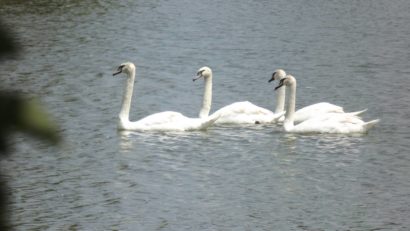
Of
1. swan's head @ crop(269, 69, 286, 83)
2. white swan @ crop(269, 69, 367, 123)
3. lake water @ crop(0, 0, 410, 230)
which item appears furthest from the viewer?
swan's head @ crop(269, 69, 286, 83)

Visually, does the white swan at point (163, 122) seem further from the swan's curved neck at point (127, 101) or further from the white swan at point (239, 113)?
the white swan at point (239, 113)

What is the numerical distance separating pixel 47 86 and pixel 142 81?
157cm

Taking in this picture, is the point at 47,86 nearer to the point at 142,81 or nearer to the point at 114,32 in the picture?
the point at 142,81

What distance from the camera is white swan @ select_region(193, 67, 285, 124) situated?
12.9 meters

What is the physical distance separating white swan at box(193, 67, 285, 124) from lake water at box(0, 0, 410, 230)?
12cm

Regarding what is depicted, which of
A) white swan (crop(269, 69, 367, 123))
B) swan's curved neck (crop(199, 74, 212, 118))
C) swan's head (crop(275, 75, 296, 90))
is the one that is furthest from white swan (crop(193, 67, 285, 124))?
swan's head (crop(275, 75, 296, 90))

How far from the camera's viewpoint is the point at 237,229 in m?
8.61

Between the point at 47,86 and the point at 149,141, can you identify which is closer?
the point at 149,141

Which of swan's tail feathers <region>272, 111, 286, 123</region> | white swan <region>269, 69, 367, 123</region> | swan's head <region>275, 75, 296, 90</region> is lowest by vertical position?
swan's tail feathers <region>272, 111, 286, 123</region>

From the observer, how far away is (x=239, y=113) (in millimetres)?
12898

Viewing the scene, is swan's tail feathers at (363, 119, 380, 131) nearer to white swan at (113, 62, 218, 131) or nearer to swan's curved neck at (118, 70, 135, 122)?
white swan at (113, 62, 218, 131)

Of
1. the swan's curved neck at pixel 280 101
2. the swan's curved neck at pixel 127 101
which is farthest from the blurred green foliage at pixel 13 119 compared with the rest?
the swan's curved neck at pixel 280 101

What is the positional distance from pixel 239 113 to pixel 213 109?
1.49 meters

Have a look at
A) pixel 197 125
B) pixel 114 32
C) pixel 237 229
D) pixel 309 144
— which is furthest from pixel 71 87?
pixel 237 229
